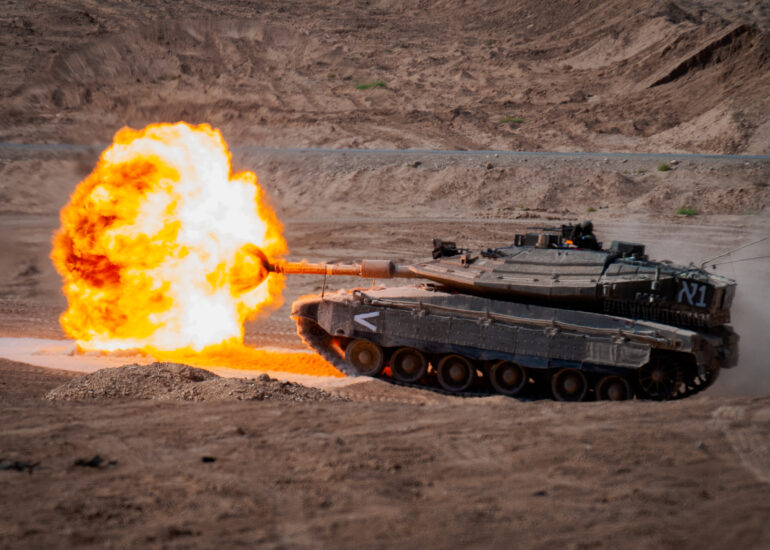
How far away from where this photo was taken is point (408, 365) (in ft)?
53.9

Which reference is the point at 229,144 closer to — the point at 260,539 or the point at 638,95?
the point at 638,95

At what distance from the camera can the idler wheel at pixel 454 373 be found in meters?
15.9

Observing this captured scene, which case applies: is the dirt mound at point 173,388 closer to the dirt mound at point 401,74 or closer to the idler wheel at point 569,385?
the idler wheel at point 569,385

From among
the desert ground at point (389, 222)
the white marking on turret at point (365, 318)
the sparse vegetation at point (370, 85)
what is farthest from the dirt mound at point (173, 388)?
the sparse vegetation at point (370, 85)

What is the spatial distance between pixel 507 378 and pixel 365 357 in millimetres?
2865

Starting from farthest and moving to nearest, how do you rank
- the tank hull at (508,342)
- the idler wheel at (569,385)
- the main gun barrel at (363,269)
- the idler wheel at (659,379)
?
the main gun barrel at (363,269), the idler wheel at (569,385), the idler wheel at (659,379), the tank hull at (508,342)

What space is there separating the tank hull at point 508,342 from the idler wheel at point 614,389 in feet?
0.17

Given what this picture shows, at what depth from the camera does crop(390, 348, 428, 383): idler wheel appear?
16.3 meters

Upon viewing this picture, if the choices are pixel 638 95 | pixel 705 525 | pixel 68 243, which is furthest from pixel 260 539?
pixel 638 95

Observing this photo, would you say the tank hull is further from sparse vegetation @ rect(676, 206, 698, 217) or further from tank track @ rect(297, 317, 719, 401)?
sparse vegetation @ rect(676, 206, 698, 217)

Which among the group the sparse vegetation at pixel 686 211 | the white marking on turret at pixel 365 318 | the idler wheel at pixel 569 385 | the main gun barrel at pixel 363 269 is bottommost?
the idler wheel at pixel 569 385

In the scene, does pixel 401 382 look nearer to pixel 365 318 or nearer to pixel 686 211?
pixel 365 318

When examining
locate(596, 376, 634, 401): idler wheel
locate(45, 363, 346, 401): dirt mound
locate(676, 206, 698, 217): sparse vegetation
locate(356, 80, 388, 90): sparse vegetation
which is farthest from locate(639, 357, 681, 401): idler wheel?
locate(356, 80, 388, 90): sparse vegetation

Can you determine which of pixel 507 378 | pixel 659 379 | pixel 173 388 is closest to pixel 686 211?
pixel 659 379
